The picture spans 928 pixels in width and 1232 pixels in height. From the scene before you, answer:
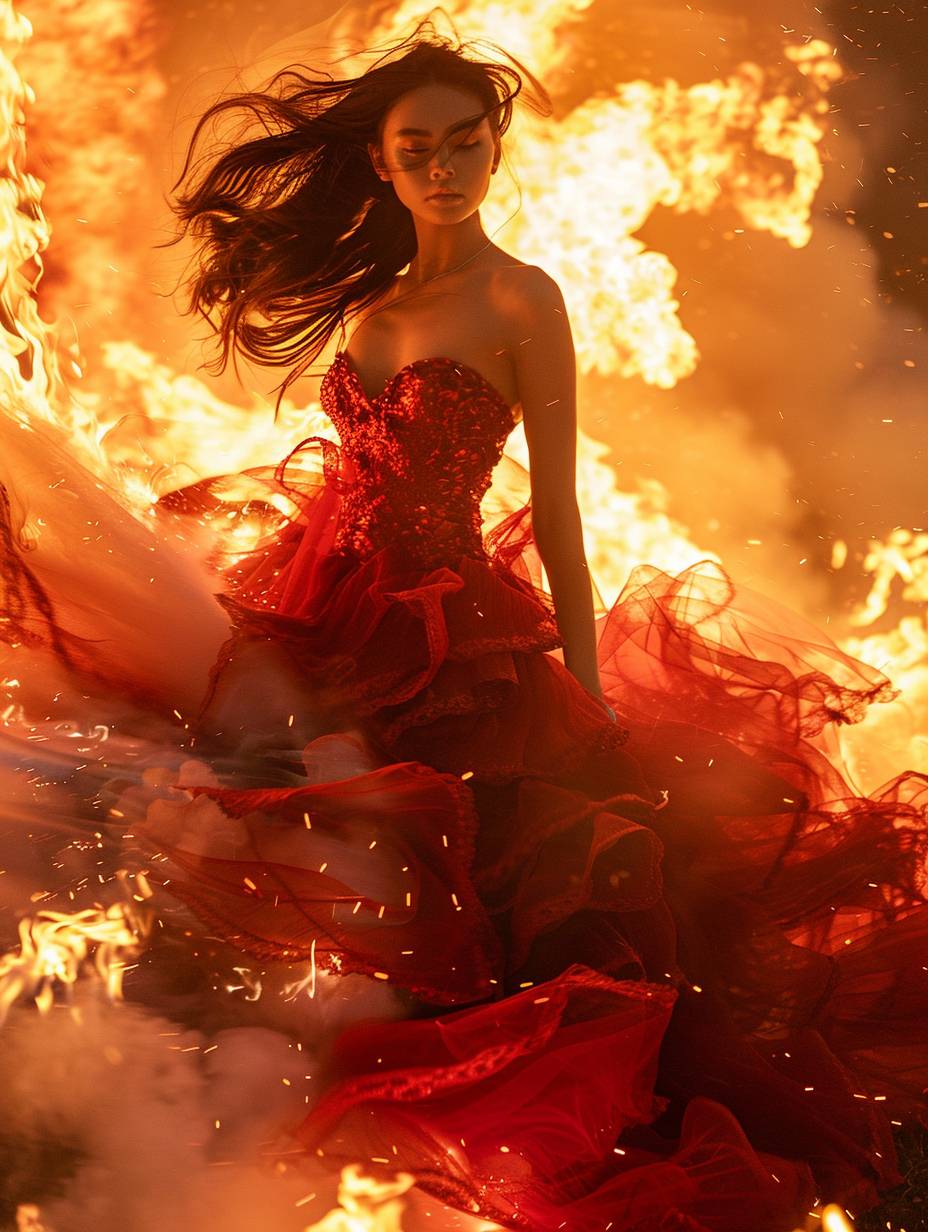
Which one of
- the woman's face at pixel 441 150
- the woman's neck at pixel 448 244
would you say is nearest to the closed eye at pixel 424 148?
the woman's face at pixel 441 150

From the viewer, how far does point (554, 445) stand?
6.81 feet

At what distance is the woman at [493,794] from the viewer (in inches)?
65.9

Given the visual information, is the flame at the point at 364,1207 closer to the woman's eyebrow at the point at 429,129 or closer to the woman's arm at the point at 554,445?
the woman's arm at the point at 554,445

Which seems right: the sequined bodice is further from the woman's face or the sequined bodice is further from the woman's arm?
the woman's face

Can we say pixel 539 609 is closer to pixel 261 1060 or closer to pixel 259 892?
pixel 259 892

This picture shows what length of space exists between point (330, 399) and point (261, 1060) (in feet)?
3.41

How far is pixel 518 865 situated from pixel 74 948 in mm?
608

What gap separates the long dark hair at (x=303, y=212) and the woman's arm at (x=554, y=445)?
33 centimetres

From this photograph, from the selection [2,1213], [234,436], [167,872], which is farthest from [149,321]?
[2,1213]

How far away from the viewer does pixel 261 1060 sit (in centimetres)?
175

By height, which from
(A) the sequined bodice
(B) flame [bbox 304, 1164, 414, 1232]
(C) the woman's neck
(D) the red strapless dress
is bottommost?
(B) flame [bbox 304, 1164, 414, 1232]

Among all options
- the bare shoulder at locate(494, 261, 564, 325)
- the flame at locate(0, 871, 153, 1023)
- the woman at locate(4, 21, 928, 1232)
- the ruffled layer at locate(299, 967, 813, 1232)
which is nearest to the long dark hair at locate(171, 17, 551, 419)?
the woman at locate(4, 21, 928, 1232)

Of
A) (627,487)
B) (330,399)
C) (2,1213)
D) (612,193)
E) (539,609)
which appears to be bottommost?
(2,1213)

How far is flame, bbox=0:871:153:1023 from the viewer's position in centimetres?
177
